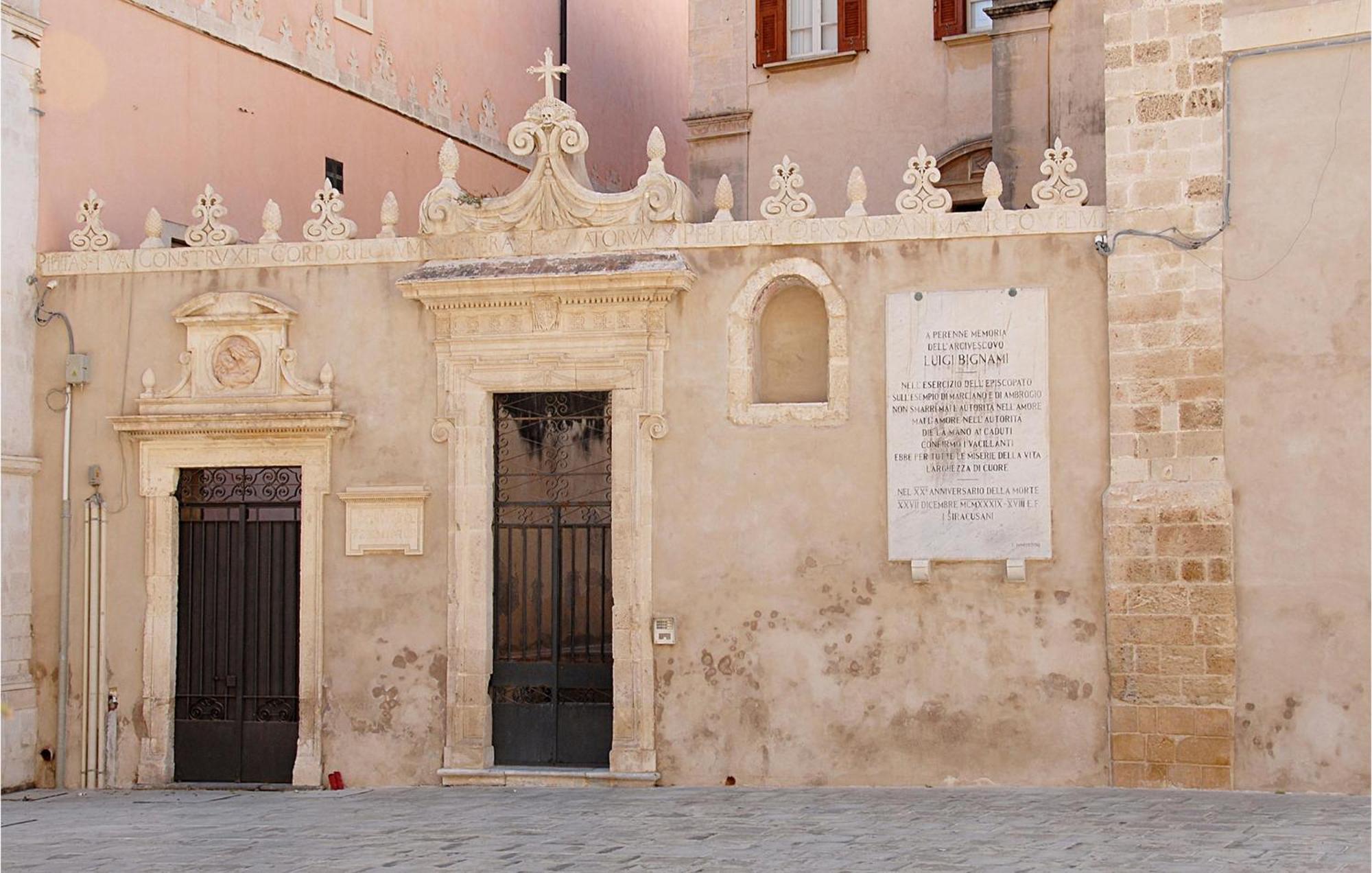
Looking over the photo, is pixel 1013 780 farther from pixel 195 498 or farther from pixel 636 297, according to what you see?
pixel 195 498

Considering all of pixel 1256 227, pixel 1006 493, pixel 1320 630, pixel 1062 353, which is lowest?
pixel 1320 630

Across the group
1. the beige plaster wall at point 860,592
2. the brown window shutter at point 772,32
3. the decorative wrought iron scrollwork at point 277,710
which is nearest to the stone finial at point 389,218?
the beige plaster wall at point 860,592

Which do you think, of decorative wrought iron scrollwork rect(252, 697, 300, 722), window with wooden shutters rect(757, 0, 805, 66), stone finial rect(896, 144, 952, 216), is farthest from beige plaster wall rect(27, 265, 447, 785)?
window with wooden shutters rect(757, 0, 805, 66)

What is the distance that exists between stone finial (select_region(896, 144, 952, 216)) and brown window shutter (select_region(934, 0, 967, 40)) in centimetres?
587

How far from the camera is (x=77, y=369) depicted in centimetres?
1253

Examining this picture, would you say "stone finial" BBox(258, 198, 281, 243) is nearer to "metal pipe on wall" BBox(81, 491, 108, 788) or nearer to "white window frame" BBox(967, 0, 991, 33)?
"metal pipe on wall" BBox(81, 491, 108, 788)

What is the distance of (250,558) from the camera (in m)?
12.5

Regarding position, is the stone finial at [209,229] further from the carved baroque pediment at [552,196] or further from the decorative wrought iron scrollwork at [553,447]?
the decorative wrought iron scrollwork at [553,447]

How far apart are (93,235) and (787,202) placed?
5.18m

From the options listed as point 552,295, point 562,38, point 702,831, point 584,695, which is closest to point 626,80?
point 562,38

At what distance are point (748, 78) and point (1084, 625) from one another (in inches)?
344

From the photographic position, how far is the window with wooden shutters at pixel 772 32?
17609 mm

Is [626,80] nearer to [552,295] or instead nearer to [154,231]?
[154,231]

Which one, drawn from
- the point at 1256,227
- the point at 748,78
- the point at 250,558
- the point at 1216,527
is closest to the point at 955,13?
the point at 748,78
